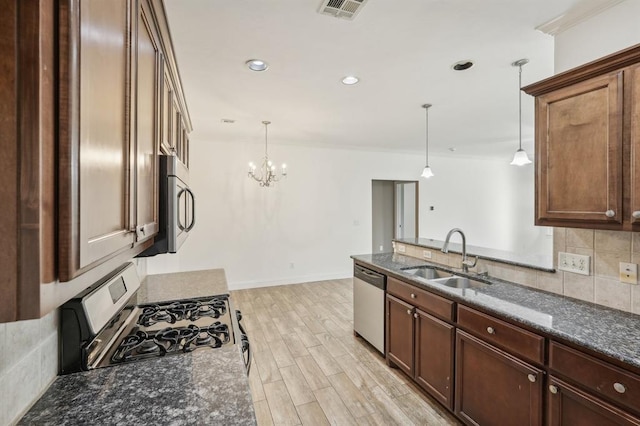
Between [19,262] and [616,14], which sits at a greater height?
[616,14]

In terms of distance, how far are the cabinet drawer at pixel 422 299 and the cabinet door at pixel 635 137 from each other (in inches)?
42.2

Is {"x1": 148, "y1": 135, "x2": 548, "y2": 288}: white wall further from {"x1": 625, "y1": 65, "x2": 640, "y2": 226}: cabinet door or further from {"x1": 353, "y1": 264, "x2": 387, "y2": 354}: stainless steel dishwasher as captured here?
{"x1": 625, "y1": 65, "x2": 640, "y2": 226}: cabinet door

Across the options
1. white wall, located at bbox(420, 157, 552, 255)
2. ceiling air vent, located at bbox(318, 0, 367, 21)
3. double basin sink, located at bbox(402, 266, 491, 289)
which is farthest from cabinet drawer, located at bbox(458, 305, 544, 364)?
white wall, located at bbox(420, 157, 552, 255)

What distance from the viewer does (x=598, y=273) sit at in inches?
70.3

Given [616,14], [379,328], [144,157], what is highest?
[616,14]

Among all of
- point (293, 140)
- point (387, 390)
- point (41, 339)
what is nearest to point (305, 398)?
point (387, 390)

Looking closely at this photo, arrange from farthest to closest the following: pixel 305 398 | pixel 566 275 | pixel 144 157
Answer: pixel 305 398 → pixel 566 275 → pixel 144 157

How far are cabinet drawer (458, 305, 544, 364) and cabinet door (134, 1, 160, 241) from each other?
185 cm

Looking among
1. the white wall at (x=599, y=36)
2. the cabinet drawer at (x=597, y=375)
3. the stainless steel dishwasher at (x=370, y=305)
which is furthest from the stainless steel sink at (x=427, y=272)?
the white wall at (x=599, y=36)

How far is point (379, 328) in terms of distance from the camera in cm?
294

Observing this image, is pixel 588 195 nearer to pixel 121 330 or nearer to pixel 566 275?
pixel 566 275

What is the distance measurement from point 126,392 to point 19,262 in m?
0.77

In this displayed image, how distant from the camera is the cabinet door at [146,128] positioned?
3.34ft

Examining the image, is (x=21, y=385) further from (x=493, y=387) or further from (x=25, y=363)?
(x=493, y=387)
